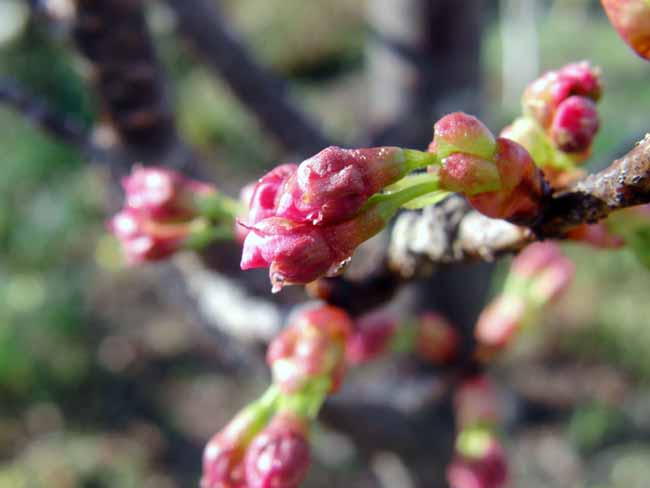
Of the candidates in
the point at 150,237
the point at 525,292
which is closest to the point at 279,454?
the point at 150,237

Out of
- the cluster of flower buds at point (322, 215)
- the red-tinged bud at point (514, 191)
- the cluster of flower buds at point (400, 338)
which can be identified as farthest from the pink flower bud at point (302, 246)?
the cluster of flower buds at point (400, 338)

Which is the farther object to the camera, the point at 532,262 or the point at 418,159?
the point at 532,262

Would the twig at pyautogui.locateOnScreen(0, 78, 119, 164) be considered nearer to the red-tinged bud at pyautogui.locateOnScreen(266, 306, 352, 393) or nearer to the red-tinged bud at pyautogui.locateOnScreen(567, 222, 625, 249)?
the red-tinged bud at pyautogui.locateOnScreen(266, 306, 352, 393)

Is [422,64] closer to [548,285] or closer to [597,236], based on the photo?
[548,285]

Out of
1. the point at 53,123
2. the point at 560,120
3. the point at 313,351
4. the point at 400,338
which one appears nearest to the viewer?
the point at 560,120

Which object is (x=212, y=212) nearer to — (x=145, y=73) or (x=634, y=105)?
(x=145, y=73)

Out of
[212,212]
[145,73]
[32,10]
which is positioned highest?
[32,10]

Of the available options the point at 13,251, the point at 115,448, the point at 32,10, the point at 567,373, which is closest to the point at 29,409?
the point at 115,448
